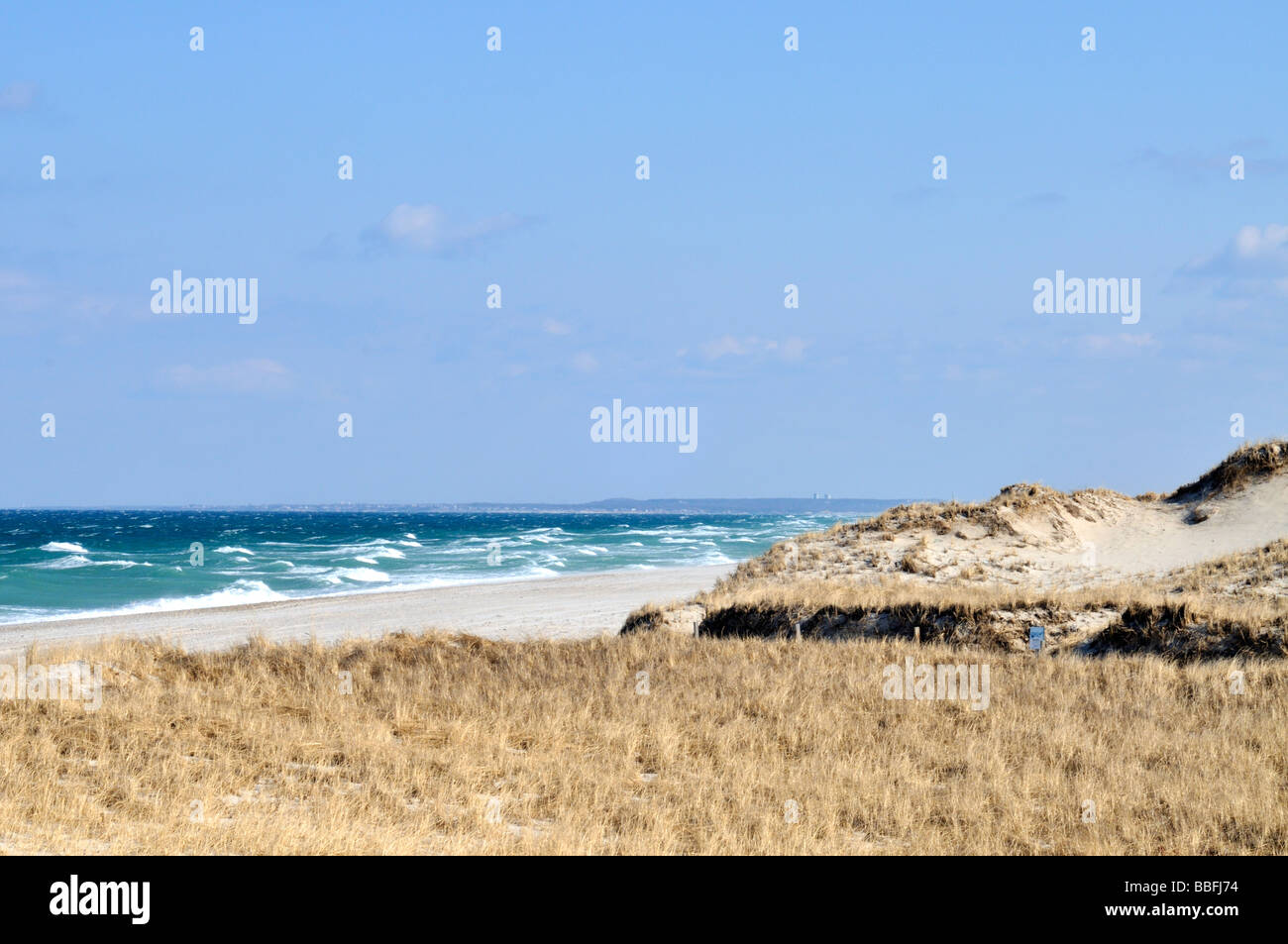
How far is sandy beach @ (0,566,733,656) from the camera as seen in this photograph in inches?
1196

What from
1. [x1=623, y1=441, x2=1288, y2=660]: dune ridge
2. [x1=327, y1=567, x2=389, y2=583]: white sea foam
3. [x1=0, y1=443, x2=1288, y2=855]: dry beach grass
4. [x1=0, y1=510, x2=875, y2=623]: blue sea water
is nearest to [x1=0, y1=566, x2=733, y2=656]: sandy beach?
[x1=0, y1=510, x2=875, y2=623]: blue sea water

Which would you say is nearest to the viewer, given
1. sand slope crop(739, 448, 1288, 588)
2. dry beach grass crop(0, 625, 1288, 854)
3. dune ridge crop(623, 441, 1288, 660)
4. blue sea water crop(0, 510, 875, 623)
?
dry beach grass crop(0, 625, 1288, 854)

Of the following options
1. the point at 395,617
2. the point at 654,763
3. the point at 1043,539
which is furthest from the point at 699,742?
the point at 395,617

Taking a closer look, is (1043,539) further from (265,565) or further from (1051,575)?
(265,565)

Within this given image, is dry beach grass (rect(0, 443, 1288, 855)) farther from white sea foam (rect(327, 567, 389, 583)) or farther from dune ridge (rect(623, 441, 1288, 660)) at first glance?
white sea foam (rect(327, 567, 389, 583))

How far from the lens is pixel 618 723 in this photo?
11.8 metres

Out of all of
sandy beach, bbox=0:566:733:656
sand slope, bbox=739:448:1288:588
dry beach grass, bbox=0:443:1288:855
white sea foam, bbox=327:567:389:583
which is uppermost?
sand slope, bbox=739:448:1288:588

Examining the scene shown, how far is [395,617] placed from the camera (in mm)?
36344

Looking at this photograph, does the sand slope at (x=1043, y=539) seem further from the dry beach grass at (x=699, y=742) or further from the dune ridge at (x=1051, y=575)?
the dry beach grass at (x=699, y=742)

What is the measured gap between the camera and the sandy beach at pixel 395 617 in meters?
30.4

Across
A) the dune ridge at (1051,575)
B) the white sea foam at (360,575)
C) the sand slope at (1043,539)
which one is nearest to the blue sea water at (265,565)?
the white sea foam at (360,575)
